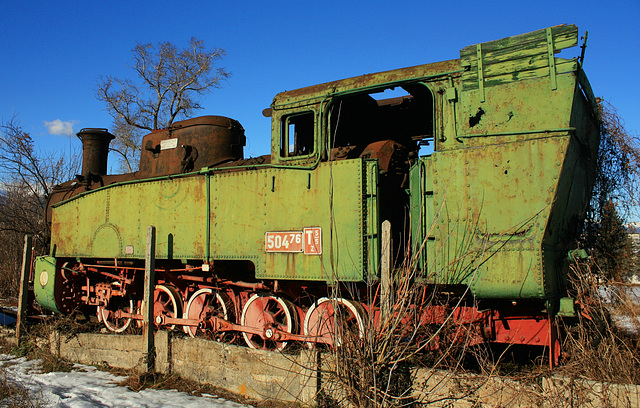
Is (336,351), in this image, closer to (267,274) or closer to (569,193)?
(267,274)

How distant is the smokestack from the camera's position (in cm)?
1062

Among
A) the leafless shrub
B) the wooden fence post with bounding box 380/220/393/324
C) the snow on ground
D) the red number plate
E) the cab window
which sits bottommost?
the snow on ground

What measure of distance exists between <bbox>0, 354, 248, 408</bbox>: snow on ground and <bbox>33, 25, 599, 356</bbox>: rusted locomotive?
3.67ft

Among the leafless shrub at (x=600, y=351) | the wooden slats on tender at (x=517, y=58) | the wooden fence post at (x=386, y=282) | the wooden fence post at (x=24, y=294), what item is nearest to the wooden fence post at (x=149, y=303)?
the wooden fence post at (x=24, y=294)

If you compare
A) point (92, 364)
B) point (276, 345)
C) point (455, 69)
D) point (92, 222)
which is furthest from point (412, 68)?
point (92, 364)

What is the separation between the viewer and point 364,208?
5602 mm

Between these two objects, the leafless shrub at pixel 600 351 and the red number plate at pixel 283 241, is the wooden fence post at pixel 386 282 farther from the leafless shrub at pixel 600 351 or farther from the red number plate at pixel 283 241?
the leafless shrub at pixel 600 351

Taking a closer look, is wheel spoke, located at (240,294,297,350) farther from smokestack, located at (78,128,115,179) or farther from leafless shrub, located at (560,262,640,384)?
smokestack, located at (78,128,115,179)

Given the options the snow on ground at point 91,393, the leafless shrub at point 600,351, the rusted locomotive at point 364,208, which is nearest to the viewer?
the leafless shrub at point 600,351

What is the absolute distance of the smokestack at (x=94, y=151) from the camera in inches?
418

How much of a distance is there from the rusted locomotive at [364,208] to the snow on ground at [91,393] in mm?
1117

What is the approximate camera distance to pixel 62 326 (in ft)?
28.5

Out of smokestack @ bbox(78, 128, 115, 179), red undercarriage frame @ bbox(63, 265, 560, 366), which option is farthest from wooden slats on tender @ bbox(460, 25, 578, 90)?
smokestack @ bbox(78, 128, 115, 179)

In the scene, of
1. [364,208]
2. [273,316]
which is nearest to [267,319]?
[273,316]
